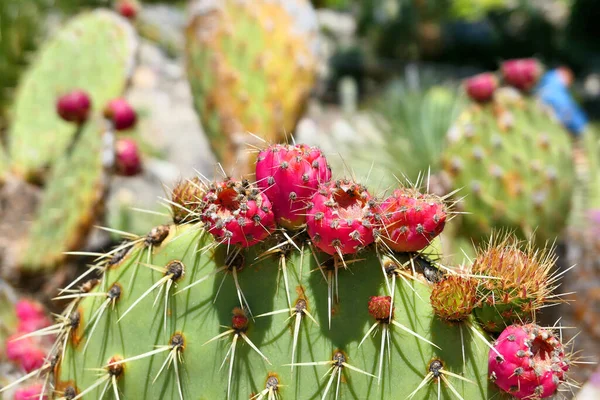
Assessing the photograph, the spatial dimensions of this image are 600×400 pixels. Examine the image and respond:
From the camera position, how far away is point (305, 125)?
4477 mm

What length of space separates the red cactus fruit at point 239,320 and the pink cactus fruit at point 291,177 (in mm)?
133

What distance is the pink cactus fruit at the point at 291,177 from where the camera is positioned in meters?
0.84

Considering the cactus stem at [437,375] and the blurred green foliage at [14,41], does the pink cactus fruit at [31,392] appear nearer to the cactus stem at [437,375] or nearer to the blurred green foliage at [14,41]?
the cactus stem at [437,375]

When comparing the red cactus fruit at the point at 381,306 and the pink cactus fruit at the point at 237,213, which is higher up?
the pink cactus fruit at the point at 237,213

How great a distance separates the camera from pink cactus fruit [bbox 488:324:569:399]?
77 cm

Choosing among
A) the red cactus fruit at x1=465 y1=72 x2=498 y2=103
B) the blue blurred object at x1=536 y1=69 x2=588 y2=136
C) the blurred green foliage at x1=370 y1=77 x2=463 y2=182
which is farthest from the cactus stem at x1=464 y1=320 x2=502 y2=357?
the blue blurred object at x1=536 y1=69 x2=588 y2=136

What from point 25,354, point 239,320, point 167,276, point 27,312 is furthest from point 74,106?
point 239,320

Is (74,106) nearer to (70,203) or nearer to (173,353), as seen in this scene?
(70,203)

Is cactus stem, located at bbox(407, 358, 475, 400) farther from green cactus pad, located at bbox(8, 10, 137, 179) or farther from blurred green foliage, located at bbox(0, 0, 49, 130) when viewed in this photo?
blurred green foliage, located at bbox(0, 0, 49, 130)

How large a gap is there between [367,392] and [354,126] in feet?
13.0

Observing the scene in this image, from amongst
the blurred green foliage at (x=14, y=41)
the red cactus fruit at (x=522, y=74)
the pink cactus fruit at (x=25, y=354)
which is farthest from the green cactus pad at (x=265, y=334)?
the blurred green foliage at (x=14, y=41)

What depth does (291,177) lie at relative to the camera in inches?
33.1

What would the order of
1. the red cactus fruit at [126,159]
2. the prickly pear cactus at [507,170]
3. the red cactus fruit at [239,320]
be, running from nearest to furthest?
1. the red cactus fruit at [239,320]
2. the prickly pear cactus at [507,170]
3. the red cactus fruit at [126,159]

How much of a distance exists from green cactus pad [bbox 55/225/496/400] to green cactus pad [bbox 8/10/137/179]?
1.99 m
